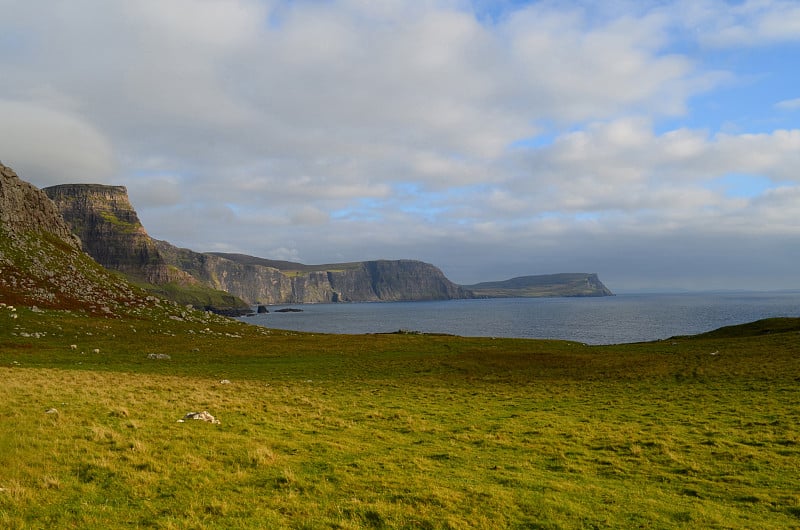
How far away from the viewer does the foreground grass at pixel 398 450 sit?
11.3 metres

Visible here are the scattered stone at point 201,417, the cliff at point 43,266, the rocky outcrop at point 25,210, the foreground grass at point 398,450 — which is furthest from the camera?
the rocky outcrop at point 25,210

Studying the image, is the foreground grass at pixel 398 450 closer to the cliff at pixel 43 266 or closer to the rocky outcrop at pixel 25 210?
the cliff at pixel 43 266

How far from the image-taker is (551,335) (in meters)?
138

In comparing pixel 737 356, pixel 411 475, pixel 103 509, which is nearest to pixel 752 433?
pixel 411 475

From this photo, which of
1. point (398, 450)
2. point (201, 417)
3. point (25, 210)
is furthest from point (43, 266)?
point (398, 450)

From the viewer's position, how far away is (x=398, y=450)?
693 inches

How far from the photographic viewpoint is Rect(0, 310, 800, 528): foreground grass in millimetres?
11281

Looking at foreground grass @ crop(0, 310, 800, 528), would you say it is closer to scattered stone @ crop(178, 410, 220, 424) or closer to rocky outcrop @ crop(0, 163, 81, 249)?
scattered stone @ crop(178, 410, 220, 424)

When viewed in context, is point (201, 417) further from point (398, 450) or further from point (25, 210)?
point (25, 210)

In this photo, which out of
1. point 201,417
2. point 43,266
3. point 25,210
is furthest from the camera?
point 25,210

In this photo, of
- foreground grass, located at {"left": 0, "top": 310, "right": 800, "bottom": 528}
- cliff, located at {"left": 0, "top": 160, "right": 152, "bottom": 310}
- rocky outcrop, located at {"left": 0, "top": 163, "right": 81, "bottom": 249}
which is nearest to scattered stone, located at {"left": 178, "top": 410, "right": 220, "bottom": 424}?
foreground grass, located at {"left": 0, "top": 310, "right": 800, "bottom": 528}

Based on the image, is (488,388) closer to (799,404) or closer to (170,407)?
(799,404)

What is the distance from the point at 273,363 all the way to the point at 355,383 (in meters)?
17.2

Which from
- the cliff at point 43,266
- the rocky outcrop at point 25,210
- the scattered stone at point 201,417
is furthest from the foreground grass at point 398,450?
the rocky outcrop at point 25,210
